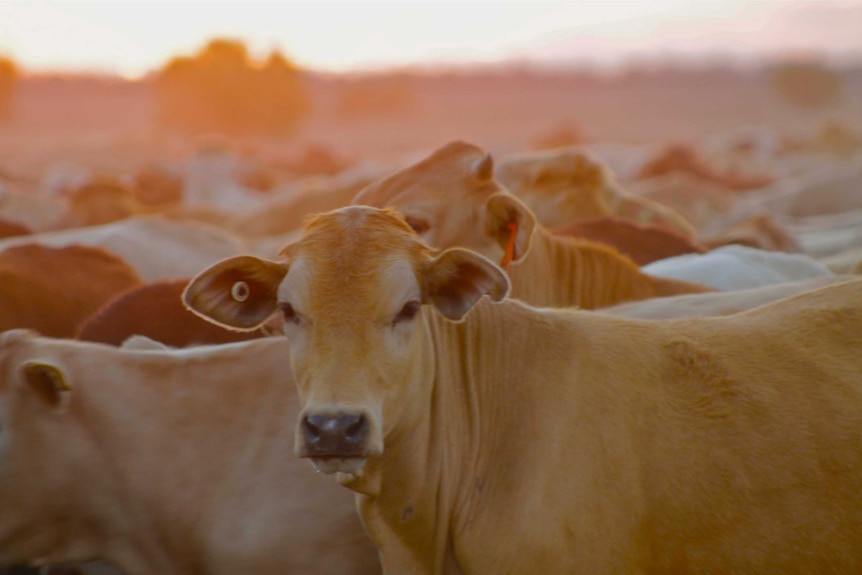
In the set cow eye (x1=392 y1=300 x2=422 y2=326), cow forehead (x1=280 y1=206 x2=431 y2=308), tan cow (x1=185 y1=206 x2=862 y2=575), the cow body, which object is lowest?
the cow body

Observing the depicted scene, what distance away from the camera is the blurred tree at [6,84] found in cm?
6047

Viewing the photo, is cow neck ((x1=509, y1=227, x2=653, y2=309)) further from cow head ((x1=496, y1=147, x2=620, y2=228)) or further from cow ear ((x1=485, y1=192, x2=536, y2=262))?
cow head ((x1=496, y1=147, x2=620, y2=228))

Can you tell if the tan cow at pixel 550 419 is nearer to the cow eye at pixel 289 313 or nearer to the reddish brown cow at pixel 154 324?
the cow eye at pixel 289 313

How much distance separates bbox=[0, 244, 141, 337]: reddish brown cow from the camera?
605 cm

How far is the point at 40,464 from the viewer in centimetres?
407

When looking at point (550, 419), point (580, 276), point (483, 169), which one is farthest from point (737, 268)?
point (550, 419)

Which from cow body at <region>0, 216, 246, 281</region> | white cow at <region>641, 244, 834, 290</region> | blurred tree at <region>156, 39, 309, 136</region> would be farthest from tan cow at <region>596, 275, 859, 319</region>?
blurred tree at <region>156, 39, 309, 136</region>

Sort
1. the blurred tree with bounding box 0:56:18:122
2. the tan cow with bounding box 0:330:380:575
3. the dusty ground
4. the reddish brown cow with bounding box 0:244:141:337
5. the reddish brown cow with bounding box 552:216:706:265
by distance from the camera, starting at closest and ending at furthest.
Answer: the tan cow with bounding box 0:330:380:575 → the reddish brown cow with bounding box 0:244:141:337 → the reddish brown cow with bounding box 552:216:706:265 → the dusty ground → the blurred tree with bounding box 0:56:18:122

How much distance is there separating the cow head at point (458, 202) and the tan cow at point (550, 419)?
1.13m

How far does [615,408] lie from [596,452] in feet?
0.50

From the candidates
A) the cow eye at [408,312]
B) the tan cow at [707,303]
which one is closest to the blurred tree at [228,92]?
the tan cow at [707,303]

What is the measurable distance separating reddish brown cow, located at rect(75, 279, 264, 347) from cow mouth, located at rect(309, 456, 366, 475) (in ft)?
7.21

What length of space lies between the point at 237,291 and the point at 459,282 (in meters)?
0.65

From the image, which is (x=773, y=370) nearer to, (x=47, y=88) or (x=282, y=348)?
(x=282, y=348)
